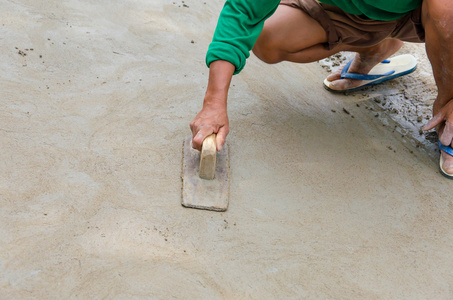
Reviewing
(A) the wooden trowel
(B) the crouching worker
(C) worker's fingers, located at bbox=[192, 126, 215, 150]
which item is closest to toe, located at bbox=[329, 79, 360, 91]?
(B) the crouching worker

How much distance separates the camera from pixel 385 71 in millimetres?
2523

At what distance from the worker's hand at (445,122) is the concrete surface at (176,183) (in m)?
0.12

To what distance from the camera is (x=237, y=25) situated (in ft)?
5.75

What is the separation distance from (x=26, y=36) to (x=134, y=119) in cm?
78

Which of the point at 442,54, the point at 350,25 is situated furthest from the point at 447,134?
the point at 350,25

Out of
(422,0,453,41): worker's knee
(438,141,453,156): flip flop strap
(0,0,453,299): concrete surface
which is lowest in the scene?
(0,0,453,299): concrete surface

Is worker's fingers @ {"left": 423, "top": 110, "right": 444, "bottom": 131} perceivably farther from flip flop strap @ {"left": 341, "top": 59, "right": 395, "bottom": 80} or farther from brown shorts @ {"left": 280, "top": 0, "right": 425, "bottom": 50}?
flip flop strap @ {"left": 341, "top": 59, "right": 395, "bottom": 80}

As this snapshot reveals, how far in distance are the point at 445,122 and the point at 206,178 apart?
44.2 inches

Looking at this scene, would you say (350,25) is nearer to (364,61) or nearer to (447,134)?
(364,61)

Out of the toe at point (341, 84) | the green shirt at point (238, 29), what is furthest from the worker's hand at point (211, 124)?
the toe at point (341, 84)

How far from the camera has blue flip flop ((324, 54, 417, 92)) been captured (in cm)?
246

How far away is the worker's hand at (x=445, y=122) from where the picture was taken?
2041 mm

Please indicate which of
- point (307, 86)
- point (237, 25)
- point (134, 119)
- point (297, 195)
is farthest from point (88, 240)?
point (307, 86)

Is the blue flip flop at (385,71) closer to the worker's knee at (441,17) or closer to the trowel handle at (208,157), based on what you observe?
the worker's knee at (441,17)
